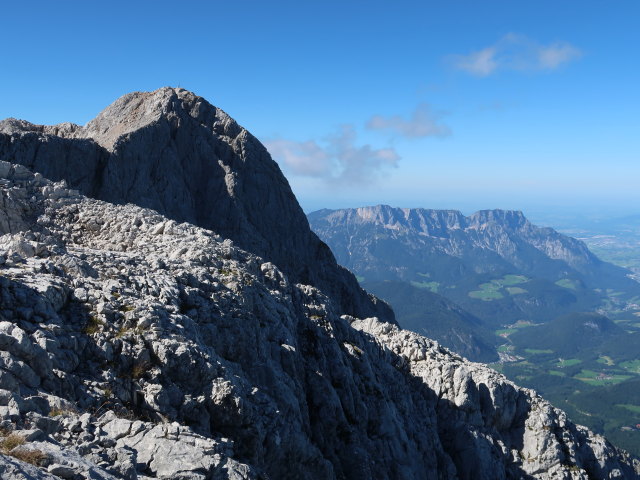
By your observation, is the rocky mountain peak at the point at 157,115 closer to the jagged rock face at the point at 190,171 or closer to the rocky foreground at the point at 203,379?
the jagged rock face at the point at 190,171

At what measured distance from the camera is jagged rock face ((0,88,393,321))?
59.4 metres

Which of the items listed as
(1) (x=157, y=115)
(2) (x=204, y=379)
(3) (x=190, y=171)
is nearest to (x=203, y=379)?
(2) (x=204, y=379)

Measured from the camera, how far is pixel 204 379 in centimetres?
1898

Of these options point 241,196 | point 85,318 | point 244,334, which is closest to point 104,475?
point 85,318

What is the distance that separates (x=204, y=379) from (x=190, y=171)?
187 ft

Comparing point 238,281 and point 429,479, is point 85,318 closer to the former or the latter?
point 238,281

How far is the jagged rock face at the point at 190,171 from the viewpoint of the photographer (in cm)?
5938

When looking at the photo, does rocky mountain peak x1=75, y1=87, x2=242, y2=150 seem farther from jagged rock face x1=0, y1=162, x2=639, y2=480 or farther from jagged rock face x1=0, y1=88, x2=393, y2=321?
jagged rock face x1=0, y1=162, x2=639, y2=480

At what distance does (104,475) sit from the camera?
11.7 metres

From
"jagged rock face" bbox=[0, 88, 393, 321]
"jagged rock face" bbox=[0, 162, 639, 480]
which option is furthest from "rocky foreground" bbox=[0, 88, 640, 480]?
"jagged rock face" bbox=[0, 88, 393, 321]

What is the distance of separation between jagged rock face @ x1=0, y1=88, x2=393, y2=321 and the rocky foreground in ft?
88.8

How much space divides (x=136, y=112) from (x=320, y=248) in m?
35.7

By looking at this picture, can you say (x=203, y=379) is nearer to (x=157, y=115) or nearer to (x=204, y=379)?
(x=204, y=379)

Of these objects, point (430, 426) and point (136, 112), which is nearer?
point (430, 426)
